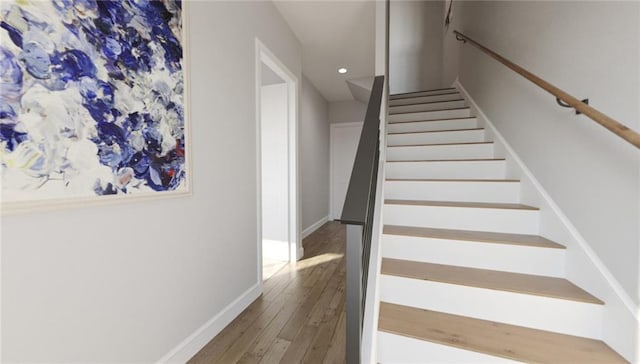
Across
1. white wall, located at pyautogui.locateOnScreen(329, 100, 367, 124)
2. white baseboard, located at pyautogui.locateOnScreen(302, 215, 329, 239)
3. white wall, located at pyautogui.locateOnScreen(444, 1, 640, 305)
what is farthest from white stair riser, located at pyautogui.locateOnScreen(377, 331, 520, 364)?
white wall, located at pyautogui.locateOnScreen(329, 100, 367, 124)

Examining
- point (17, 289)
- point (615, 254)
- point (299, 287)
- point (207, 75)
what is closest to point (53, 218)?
point (17, 289)

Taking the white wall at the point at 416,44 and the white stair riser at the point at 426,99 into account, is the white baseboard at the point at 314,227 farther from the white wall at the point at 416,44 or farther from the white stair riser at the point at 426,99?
the white wall at the point at 416,44

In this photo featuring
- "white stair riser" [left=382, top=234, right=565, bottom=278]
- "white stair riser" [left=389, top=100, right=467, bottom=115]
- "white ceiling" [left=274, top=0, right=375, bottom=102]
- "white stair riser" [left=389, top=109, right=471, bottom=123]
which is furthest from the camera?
"white stair riser" [left=389, top=100, right=467, bottom=115]

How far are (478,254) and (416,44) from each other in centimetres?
461

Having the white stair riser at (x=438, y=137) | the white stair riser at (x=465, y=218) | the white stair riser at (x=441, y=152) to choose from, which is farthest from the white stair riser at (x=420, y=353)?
the white stair riser at (x=438, y=137)

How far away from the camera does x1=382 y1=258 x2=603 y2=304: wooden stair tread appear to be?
1194mm

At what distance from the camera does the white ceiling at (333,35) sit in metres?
2.61

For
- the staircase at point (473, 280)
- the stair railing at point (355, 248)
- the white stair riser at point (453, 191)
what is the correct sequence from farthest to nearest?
1. the white stair riser at point (453, 191)
2. the staircase at point (473, 280)
3. the stair railing at point (355, 248)

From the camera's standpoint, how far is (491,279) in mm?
1338

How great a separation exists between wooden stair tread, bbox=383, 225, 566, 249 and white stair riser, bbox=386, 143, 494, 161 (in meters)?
0.84

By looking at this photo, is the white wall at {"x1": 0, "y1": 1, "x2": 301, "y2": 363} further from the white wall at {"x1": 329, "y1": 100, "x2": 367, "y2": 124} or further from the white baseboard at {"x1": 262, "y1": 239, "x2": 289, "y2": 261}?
the white wall at {"x1": 329, "y1": 100, "x2": 367, "y2": 124}

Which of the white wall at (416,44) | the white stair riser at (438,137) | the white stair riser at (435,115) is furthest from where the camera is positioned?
the white wall at (416,44)

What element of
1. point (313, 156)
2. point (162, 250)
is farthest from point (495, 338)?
point (313, 156)

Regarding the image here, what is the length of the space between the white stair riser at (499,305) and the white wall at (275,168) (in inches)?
83.9
